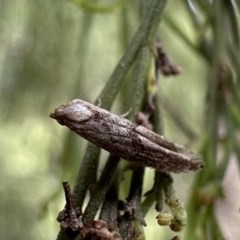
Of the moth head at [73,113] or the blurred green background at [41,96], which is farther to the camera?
the blurred green background at [41,96]

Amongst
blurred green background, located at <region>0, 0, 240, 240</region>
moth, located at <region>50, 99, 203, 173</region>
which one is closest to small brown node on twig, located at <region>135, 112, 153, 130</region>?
moth, located at <region>50, 99, 203, 173</region>

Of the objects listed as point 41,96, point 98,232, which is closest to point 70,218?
point 98,232

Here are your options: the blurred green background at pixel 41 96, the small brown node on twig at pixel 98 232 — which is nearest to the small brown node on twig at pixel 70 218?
the small brown node on twig at pixel 98 232

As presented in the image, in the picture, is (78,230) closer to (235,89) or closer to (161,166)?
(161,166)

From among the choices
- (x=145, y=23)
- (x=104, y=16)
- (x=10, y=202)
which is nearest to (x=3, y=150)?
(x=10, y=202)

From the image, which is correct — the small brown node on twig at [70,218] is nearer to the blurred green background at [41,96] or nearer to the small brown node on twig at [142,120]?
the small brown node on twig at [142,120]

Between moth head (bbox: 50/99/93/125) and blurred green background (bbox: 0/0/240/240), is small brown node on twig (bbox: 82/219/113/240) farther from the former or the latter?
blurred green background (bbox: 0/0/240/240)

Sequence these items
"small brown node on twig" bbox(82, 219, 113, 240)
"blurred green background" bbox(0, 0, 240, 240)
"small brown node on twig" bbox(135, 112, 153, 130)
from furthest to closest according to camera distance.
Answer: "blurred green background" bbox(0, 0, 240, 240)
"small brown node on twig" bbox(135, 112, 153, 130)
"small brown node on twig" bbox(82, 219, 113, 240)

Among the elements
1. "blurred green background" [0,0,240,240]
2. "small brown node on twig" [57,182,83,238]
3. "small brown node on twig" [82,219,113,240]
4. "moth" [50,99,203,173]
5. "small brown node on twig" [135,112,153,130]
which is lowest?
"small brown node on twig" [82,219,113,240]
